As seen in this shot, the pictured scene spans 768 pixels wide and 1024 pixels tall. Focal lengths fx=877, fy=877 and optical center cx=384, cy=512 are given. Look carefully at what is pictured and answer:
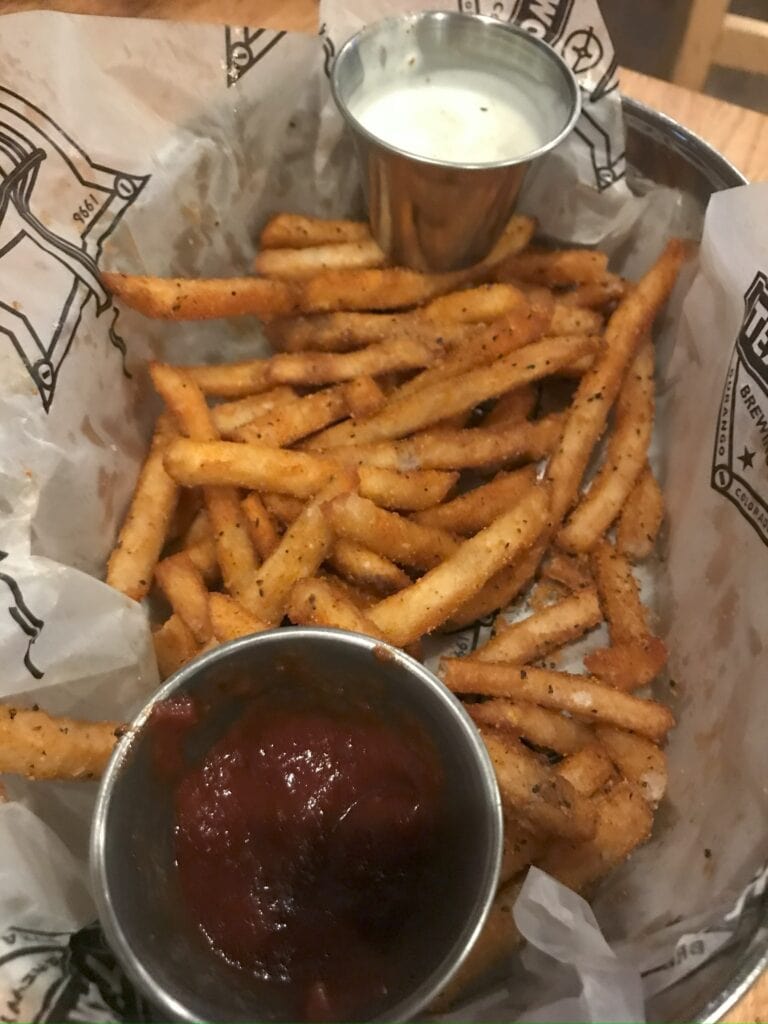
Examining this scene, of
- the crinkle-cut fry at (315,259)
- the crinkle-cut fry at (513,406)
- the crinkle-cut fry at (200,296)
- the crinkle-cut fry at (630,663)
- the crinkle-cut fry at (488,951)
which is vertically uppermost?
the crinkle-cut fry at (315,259)

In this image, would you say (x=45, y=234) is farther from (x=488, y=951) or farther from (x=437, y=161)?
(x=488, y=951)

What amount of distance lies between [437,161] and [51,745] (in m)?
1.13

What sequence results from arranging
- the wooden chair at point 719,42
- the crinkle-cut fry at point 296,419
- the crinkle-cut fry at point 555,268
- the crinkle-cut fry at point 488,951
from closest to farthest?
the crinkle-cut fry at point 488,951
the crinkle-cut fry at point 296,419
the crinkle-cut fry at point 555,268
the wooden chair at point 719,42

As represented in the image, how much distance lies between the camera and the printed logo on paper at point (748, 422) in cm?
142

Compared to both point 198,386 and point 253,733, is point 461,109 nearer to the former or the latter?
point 198,386

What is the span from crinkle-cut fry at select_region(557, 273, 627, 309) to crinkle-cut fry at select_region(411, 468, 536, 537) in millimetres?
456

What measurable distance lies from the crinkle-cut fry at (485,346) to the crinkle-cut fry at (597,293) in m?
0.20

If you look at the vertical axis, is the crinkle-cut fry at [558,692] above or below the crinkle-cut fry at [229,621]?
below

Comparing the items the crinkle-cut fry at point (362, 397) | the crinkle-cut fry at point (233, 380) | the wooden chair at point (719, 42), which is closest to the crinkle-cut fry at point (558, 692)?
the crinkle-cut fry at point (362, 397)

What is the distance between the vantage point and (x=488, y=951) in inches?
47.6

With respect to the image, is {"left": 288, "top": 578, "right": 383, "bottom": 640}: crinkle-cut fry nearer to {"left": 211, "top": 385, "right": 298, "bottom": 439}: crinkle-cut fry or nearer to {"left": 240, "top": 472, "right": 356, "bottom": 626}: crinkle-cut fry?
{"left": 240, "top": 472, "right": 356, "bottom": 626}: crinkle-cut fry

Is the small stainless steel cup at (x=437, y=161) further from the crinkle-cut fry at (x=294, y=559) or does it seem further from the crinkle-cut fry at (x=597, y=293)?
the crinkle-cut fry at (x=294, y=559)

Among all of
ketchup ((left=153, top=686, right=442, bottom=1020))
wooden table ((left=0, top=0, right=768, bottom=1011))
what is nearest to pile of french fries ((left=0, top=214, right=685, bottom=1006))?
ketchup ((left=153, top=686, right=442, bottom=1020))

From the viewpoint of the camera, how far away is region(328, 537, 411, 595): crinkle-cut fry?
4.70 ft
